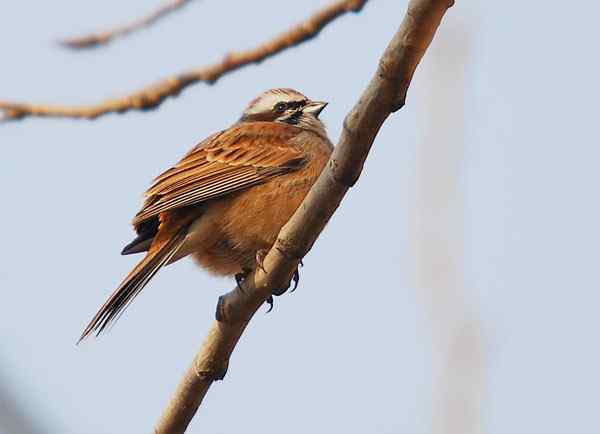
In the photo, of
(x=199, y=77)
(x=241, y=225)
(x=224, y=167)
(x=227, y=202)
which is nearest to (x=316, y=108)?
(x=224, y=167)

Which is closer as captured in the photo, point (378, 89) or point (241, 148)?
point (378, 89)

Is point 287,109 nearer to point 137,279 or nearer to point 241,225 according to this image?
point 241,225

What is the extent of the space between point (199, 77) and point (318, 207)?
658 millimetres

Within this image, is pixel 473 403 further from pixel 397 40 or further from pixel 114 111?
pixel 114 111

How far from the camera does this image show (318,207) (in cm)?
338

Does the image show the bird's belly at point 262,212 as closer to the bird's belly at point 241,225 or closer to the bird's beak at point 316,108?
the bird's belly at point 241,225

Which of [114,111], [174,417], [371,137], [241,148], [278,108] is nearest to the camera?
[371,137]

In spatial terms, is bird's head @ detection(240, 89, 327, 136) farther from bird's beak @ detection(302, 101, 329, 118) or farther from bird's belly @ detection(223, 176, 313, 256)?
bird's belly @ detection(223, 176, 313, 256)

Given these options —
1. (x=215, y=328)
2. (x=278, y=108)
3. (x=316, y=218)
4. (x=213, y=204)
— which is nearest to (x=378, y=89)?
(x=316, y=218)

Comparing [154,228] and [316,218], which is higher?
[154,228]

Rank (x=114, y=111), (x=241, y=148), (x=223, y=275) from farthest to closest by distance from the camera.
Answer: (x=241, y=148)
(x=223, y=275)
(x=114, y=111)

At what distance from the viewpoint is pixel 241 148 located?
6113 millimetres

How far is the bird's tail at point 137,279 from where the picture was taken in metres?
4.62

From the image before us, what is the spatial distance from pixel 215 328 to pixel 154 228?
181cm
